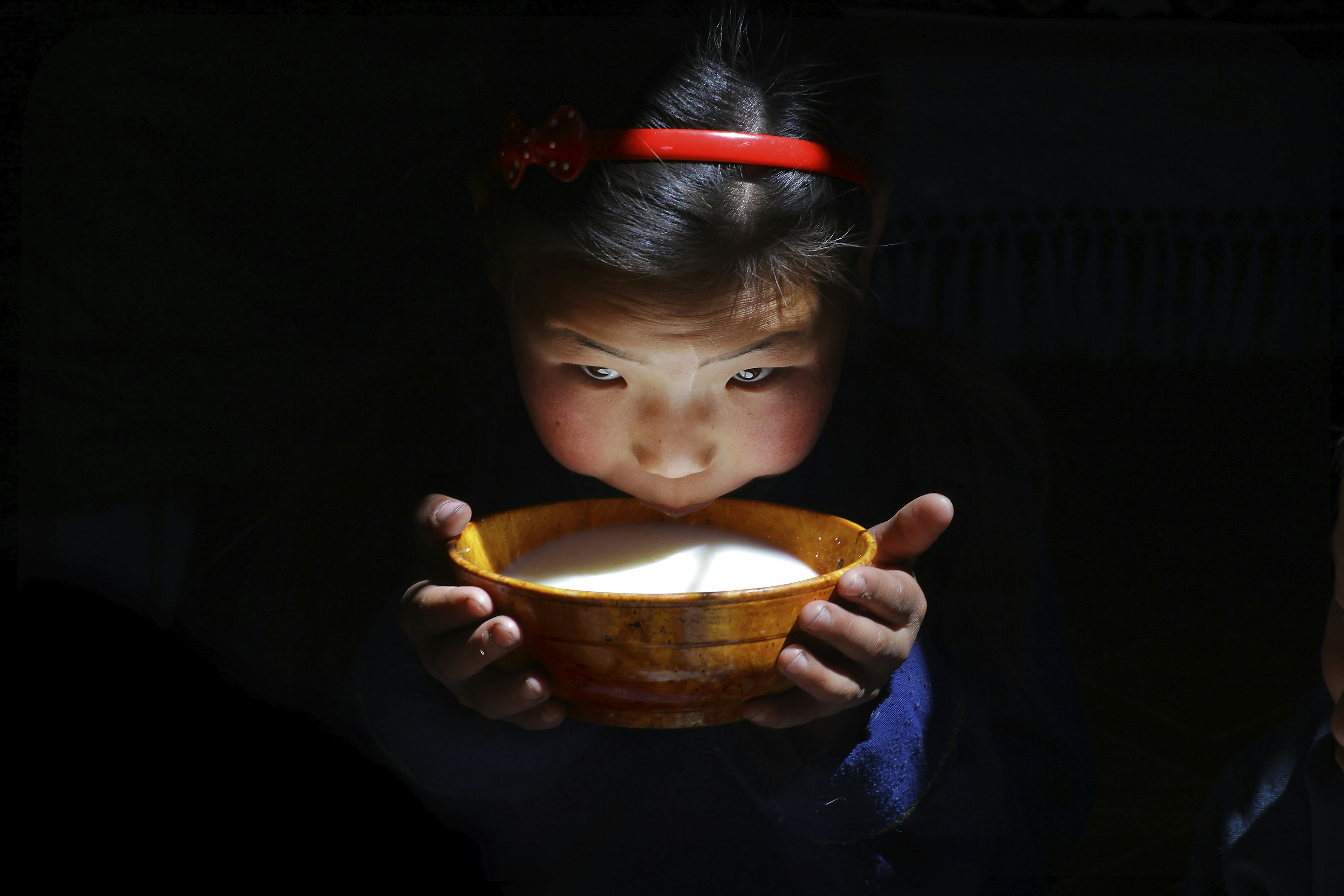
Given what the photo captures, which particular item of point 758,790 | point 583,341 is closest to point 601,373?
point 583,341

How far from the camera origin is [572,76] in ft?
1.78

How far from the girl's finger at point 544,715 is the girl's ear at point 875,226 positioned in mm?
342

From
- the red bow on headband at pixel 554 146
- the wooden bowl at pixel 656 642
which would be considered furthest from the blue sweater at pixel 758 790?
the red bow on headband at pixel 554 146

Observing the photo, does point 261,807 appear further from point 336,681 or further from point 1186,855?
point 1186,855

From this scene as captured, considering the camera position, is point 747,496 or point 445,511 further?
point 747,496

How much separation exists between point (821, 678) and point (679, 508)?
164 mm

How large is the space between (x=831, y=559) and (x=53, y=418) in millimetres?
579

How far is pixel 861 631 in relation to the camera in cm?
49

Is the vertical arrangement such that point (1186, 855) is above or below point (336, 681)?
below

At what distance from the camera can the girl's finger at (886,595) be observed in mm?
479

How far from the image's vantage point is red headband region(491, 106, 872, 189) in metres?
0.51

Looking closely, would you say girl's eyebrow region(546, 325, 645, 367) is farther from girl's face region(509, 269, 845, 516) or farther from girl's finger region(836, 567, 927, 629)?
girl's finger region(836, 567, 927, 629)

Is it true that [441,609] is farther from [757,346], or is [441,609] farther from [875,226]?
[875,226]

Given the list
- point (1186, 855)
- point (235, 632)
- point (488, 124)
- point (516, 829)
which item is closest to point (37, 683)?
point (235, 632)
